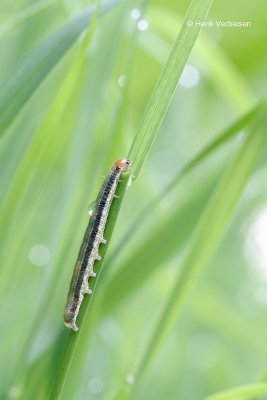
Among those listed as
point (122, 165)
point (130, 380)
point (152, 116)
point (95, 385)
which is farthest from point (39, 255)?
point (152, 116)

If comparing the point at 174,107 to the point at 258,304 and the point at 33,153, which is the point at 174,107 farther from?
the point at 33,153

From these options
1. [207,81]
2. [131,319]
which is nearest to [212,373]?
[131,319]

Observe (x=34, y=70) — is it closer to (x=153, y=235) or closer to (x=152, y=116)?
(x=152, y=116)

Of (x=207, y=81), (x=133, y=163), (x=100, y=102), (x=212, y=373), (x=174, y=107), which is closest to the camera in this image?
(x=133, y=163)

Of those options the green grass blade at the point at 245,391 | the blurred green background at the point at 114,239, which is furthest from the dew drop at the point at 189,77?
the green grass blade at the point at 245,391

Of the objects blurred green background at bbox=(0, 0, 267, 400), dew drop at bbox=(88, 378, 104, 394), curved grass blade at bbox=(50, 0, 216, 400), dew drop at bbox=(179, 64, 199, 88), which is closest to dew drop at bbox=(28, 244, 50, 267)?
blurred green background at bbox=(0, 0, 267, 400)

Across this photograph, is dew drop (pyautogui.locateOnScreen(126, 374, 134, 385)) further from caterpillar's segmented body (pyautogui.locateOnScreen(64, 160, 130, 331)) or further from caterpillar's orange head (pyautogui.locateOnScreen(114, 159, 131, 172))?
caterpillar's orange head (pyautogui.locateOnScreen(114, 159, 131, 172))
